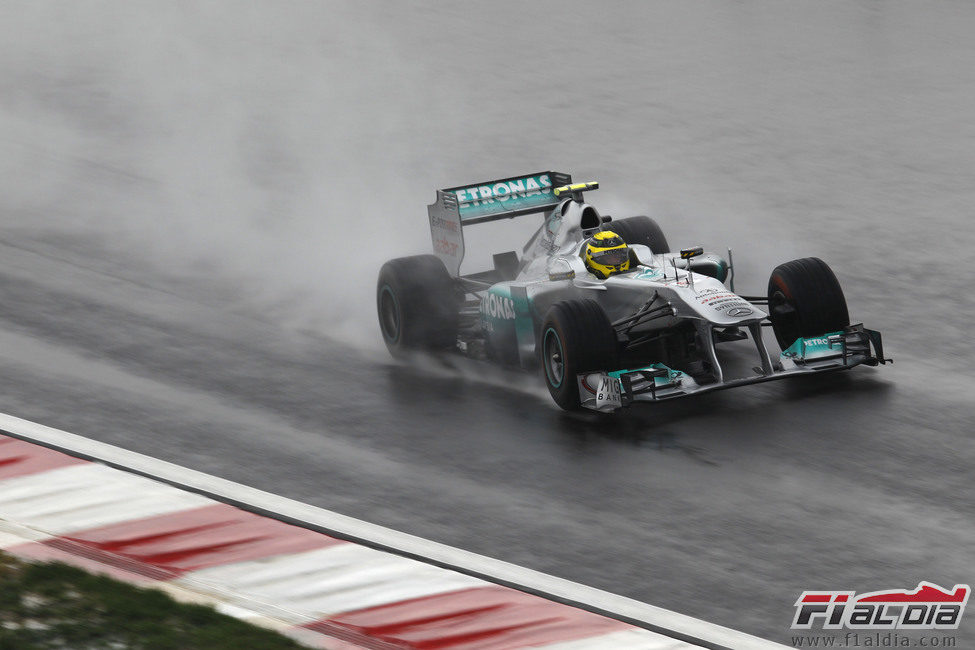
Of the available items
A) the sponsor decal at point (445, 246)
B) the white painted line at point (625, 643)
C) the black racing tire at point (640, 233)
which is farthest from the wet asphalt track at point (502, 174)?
the black racing tire at point (640, 233)

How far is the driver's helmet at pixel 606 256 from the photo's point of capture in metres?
11.0

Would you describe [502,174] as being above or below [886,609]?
above

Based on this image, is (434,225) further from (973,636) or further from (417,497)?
(973,636)

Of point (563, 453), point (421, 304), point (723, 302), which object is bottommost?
point (563, 453)

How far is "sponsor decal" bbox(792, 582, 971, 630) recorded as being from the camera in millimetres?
6762

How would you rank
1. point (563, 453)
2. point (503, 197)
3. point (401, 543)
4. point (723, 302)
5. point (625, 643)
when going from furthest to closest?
point (503, 197), point (723, 302), point (563, 453), point (401, 543), point (625, 643)

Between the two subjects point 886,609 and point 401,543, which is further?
point 401,543

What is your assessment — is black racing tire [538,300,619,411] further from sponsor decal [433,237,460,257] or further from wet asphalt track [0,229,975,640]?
sponsor decal [433,237,460,257]

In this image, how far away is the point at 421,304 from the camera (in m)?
11.8

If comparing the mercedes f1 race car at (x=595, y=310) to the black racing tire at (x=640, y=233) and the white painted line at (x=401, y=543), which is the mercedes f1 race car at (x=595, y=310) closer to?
the black racing tire at (x=640, y=233)

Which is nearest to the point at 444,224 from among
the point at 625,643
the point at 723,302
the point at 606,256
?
the point at 606,256

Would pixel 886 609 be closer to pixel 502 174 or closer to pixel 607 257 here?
pixel 607 257

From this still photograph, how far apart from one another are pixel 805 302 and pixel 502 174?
25.6 ft

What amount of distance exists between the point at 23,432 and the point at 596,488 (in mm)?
3763
